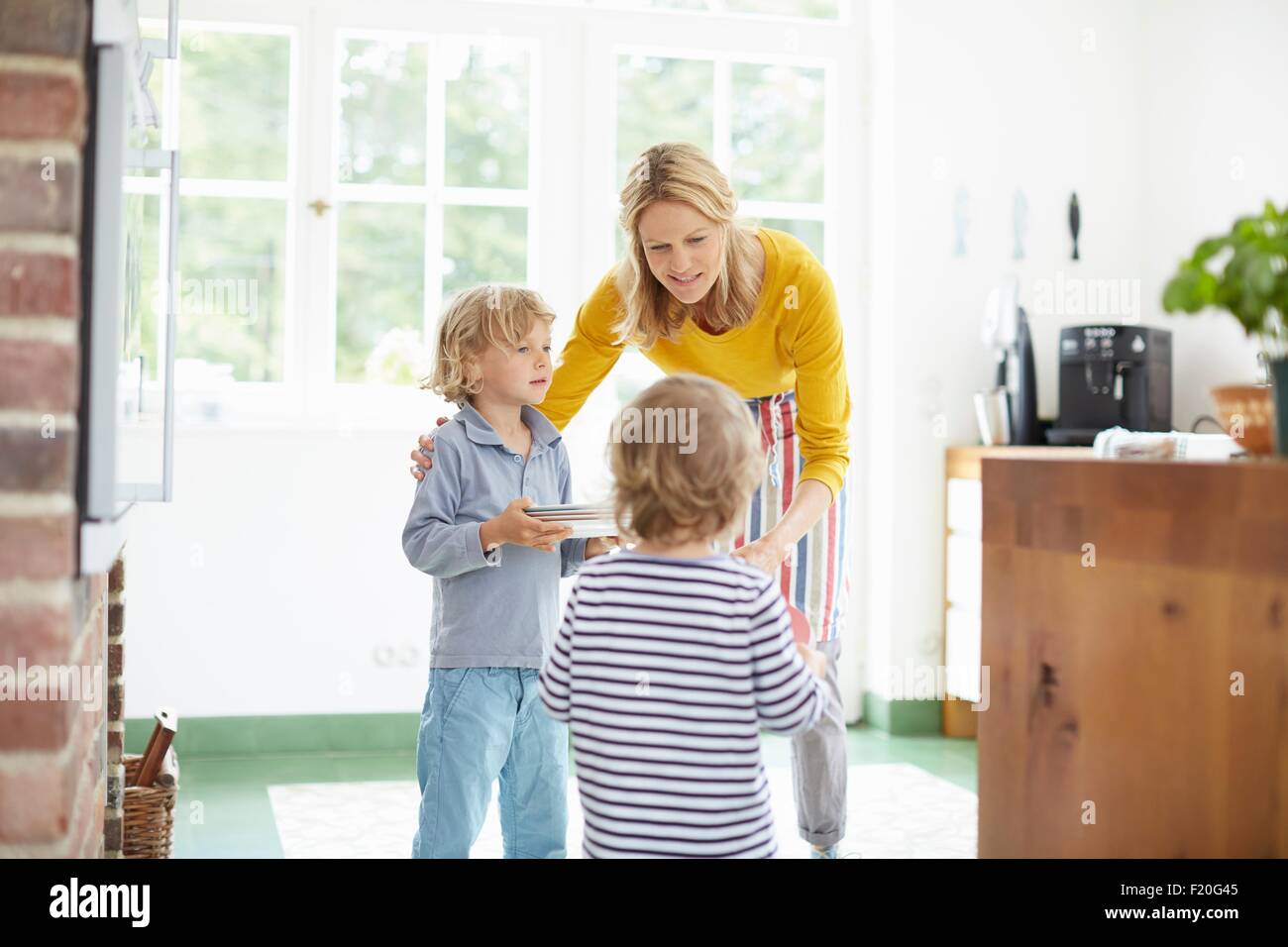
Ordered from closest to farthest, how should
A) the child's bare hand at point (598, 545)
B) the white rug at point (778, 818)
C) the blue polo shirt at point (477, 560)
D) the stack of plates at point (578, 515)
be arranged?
the stack of plates at point (578, 515) → the blue polo shirt at point (477, 560) → the child's bare hand at point (598, 545) → the white rug at point (778, 818)

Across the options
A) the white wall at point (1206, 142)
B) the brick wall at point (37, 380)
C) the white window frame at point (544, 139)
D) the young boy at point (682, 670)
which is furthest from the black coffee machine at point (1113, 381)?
the brick wall at point (37, 380)

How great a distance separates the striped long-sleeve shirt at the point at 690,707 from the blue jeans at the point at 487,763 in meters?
0.48

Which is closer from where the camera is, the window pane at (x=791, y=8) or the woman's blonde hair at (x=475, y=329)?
the woman's blonde hair at (x=475, y=329)

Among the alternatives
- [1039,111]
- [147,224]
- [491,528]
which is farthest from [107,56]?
[1039,111]

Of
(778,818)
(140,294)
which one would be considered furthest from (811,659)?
(778,818)

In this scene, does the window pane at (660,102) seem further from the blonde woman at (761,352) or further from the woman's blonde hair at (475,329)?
the woman's blonde hair at (475,329)

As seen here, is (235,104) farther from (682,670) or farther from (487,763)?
(682,670)

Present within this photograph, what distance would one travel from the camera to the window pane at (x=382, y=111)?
12.7ft

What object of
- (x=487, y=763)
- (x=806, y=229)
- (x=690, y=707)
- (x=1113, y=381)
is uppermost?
(x=806, y=229)

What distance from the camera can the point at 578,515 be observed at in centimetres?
180

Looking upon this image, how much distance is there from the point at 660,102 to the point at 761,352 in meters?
2.02

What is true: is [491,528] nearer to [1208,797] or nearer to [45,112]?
[45,112]

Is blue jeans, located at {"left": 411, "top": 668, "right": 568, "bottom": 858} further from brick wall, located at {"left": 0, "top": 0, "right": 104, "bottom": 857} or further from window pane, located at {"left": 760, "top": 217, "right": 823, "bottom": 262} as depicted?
window pane, located at {"left": 760, "top": 217, "right": 823, "bottom": 262}
